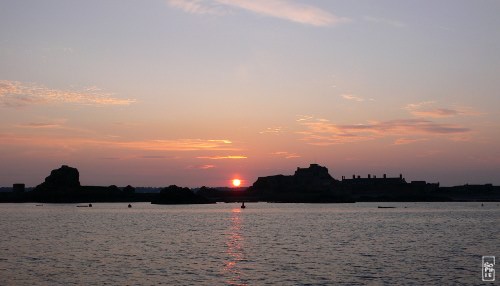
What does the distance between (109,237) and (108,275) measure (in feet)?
154

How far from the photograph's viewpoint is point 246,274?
184 feet

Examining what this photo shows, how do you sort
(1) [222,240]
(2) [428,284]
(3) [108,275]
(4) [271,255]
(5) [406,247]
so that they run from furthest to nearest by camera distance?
(1) [222,240]
(5) [406,247]
(4) [271,255]
(3) [108,275]
(2) [428,284]

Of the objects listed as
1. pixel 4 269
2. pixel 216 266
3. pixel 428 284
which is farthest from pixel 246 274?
pixel 4 269

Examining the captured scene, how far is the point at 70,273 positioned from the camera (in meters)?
56.0

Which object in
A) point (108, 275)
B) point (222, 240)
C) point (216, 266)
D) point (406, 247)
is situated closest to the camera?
point (108, 275)

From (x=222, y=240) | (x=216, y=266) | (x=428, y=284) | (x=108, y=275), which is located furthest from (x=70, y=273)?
(x=222, y=240)

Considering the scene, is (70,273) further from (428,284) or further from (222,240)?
(222,240)

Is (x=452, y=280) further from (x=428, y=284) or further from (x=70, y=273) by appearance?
(x=70, y=273)

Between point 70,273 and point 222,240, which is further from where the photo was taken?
point 222,240

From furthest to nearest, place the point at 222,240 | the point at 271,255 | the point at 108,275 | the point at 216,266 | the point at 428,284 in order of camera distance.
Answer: the point at 222,240 < the point at 271,255 < the point at 216,266 < the point at 108,275 < the point at 428,284

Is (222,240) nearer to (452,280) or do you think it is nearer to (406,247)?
(406,247)

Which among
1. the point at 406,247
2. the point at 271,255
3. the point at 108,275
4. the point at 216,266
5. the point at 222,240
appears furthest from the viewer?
the point at 222,240

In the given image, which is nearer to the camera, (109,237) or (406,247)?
(406,247)

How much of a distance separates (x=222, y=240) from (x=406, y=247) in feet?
95.7
